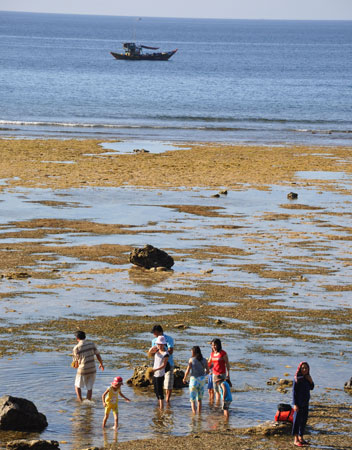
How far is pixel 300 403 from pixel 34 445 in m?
4.07

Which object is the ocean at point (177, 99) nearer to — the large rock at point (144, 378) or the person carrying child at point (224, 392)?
the large rock at point (144, 378)

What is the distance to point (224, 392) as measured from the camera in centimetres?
1471

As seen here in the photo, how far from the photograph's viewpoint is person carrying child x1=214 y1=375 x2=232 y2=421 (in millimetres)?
14578

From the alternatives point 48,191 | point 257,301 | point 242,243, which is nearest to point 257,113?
point 48,191

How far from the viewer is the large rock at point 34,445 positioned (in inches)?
492

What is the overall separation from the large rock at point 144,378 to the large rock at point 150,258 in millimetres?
8130

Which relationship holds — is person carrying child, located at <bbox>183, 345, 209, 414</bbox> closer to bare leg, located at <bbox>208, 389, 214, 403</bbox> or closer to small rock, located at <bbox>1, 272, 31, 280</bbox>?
bare leg, located at <bbox>208, 389, 214, 403</bbox>

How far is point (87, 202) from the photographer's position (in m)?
34.5

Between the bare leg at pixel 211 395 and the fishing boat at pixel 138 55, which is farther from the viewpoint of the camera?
the fishing boat at pixel 138 55

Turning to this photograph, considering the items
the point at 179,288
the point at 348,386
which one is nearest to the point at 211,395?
the point at 348,386

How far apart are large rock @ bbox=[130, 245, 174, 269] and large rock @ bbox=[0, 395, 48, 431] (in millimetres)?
10650

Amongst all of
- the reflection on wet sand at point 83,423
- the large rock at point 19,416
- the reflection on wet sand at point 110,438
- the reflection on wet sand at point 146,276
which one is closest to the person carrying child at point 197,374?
the reflection on wet sand at point 110,438

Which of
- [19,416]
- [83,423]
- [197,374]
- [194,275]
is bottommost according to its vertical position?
[83,423]

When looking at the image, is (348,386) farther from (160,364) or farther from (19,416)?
(19,416)
